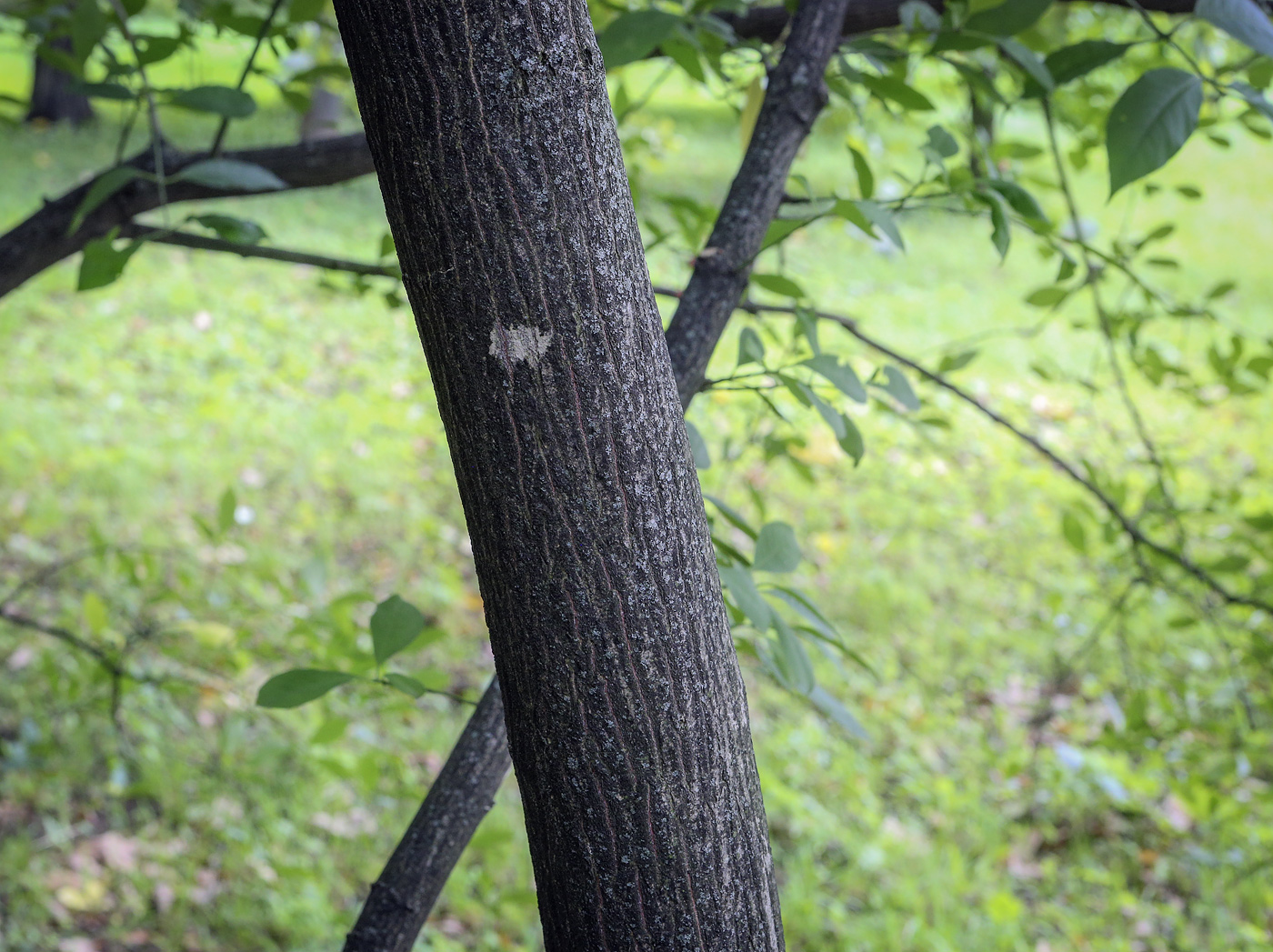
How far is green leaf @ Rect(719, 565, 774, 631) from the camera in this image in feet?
3.05

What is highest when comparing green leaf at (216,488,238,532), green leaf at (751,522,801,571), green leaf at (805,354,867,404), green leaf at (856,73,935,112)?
green leaf at (856,73,935,112)

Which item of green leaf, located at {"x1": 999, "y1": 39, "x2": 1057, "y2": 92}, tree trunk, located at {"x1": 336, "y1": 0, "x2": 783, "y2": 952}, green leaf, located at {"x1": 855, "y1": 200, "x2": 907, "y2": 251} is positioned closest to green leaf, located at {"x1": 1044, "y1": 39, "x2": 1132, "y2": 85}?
green leaf, located at {"x1": 999, "y1": 39, "x2": 1057, "y2": 92}

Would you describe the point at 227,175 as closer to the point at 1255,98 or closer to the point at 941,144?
the point at 941,144

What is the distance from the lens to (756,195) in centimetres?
116

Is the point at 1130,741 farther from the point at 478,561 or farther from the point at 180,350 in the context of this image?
the point at 180,350

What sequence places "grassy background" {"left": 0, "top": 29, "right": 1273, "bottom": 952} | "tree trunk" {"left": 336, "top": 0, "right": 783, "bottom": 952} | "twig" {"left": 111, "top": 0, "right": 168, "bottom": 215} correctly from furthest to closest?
"grassy background" {"left": 0, "top": 29, "right": 1273, "bottom": 952} < "twig" {"left": 111, "top": 0, "right": 168, "bottom": 215} < "tree trunk" {"left": 336, "top": 0, "right": 783, "bottom": 952}

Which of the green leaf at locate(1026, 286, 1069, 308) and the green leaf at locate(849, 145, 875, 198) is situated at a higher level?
the green leaf at locate(1026, 286, 1069, 308)

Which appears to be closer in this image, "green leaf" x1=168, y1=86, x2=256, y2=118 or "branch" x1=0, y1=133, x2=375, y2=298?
"green leaf" x1=168, y1=86, x2=256, y2=118

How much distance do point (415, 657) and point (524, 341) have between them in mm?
3074

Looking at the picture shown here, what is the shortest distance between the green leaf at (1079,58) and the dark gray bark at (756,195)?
263mm

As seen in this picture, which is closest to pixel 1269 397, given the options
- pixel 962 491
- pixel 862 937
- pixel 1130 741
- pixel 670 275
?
pixel 962 491

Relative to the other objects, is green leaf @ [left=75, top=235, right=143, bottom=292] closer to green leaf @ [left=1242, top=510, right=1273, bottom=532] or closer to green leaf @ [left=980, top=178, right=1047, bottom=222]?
green leaf @ [left=980, top=178, right=1047, bottom=222]

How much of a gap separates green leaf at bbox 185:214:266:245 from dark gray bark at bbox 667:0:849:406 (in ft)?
1.97

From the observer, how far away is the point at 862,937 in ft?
8.91
